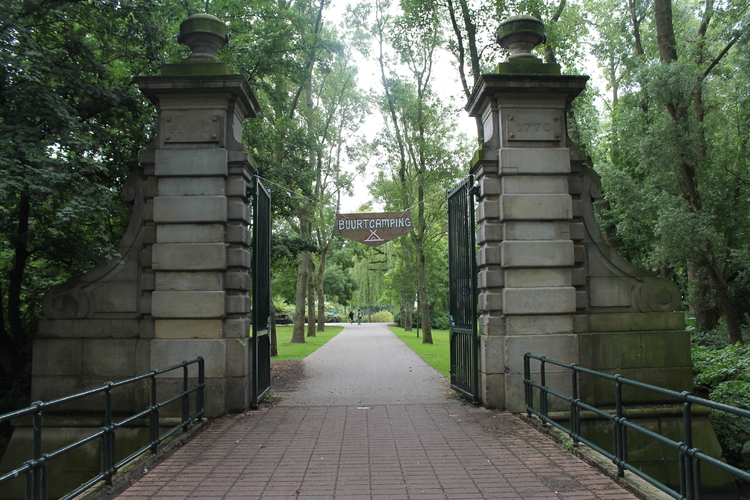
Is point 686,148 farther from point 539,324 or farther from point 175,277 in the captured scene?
point 175,277

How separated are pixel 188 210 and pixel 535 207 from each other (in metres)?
5.45

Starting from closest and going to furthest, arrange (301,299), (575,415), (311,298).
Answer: (575,415)
(301,299)
(311,298)

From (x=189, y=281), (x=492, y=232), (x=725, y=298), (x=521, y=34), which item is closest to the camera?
(x=189, y=281)

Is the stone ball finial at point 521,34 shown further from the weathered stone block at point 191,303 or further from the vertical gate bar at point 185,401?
the vertical gate bar at point 185,401

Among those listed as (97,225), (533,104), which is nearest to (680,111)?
(533,104)

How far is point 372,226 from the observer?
462 inches

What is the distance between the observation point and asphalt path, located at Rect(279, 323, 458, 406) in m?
10.4

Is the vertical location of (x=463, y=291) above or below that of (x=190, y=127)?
below

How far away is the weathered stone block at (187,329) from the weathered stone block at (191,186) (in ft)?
6.51

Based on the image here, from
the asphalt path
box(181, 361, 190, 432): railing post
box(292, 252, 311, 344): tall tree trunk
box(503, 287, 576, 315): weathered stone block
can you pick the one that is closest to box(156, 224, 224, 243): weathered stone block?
box(181, 361, 190, 432): railing post

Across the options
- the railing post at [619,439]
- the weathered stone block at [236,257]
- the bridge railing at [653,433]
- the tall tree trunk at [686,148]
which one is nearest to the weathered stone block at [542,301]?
the bridge railing at [653,433]

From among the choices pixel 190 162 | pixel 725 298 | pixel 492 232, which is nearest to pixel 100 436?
pixel 190 162

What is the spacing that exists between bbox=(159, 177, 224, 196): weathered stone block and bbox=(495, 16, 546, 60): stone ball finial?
17.2 ft

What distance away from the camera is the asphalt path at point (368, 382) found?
10359mm
